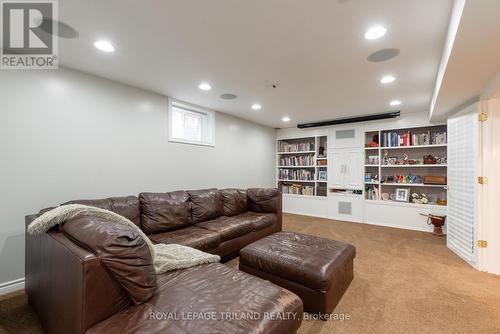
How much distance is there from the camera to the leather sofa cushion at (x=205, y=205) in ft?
10.1

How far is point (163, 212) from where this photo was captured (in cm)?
270

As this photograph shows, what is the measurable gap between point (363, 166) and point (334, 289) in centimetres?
371

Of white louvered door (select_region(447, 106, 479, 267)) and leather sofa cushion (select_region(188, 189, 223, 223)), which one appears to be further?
leather sofa cushion (select_region(188, 189, 223, 223))

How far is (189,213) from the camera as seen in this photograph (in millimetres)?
2996

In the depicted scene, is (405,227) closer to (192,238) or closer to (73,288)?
(192,238)

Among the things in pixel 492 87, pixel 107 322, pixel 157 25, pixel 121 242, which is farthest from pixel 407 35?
pixel 107 322

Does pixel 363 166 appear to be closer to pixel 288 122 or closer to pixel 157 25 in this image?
pixel 288 122

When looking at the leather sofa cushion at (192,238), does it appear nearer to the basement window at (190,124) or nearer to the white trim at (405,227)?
the basement window at (190,124)

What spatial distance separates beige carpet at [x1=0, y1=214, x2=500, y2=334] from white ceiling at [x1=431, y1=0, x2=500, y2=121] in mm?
2074

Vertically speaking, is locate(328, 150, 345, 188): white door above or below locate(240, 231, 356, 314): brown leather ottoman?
above

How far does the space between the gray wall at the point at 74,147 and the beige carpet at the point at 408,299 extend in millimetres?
920

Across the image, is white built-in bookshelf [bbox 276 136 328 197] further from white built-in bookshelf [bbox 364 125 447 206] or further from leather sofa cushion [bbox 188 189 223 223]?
leather sofa cushion [bbox 188 189 223 223]

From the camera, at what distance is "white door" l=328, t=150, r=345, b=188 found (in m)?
5.23

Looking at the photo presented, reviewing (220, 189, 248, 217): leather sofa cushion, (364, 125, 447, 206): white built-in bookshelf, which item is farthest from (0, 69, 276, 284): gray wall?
(364, 125, 447, 206): white built-in bookshelf
